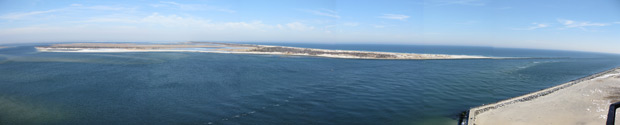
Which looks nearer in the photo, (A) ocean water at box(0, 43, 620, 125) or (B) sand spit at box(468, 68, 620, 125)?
(B) sand spit at box(468, 68, 620, 125)

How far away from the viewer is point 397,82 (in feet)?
74.4

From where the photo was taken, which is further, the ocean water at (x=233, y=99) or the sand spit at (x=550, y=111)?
the ocean water at (x=233, y=99)

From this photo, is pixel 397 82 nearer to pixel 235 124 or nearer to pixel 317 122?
pixel 317 122

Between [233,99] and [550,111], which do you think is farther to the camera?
[233,99]

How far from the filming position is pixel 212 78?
2284 centimetres

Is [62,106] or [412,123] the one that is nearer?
[412,123]

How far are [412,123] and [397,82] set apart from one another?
442 inches

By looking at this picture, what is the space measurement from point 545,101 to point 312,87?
12.8 metres

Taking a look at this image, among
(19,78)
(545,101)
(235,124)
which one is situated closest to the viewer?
(235,124)

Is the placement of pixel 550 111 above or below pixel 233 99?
above

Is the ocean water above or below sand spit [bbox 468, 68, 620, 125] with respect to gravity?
below

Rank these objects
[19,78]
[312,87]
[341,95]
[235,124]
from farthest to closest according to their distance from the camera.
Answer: [19,78], [312,87], [341,95], [235,124]

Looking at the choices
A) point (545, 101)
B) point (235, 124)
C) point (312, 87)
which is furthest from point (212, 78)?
point (545, 101)

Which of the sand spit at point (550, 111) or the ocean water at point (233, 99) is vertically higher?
the sand spit at point (550, 111)
